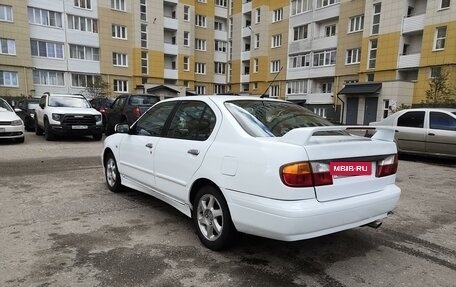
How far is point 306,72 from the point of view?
36.9 m

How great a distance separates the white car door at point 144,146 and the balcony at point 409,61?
1106 inches

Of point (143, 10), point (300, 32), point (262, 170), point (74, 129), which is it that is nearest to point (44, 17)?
point (143, 10)

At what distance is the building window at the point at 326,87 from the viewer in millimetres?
35562

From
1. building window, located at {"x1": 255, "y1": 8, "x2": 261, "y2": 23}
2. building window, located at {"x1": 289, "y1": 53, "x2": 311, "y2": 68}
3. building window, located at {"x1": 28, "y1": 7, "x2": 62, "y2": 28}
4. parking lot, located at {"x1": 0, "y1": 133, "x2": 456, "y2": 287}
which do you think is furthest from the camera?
building window, located at {"x1": 255, "y1": 8, "x2": 261, "y2": 23}

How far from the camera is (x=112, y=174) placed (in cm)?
573

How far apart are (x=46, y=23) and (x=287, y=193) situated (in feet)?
127

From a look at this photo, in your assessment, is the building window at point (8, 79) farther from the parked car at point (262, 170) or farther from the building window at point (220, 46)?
the parked car at point (262, 170)

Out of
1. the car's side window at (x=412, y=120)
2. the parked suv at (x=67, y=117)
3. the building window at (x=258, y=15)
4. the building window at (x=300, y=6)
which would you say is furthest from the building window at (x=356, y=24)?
the parked suv at (x=67, y=117)

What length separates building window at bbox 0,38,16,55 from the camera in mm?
32031

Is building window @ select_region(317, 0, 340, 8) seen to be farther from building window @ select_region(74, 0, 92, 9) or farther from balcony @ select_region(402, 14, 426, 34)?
building window @ select_region(74, 0, 92, 9)

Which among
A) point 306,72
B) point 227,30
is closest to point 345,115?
point 306,72

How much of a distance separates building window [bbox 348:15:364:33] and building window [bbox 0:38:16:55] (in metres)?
31.8

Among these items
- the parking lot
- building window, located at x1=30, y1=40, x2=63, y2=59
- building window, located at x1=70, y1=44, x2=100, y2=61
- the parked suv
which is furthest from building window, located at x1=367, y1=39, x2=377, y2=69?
building window, located at x1=30, y1=40, x2=63, y2=59

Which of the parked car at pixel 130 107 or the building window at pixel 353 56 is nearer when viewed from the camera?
the parked car at pixel 130 107
